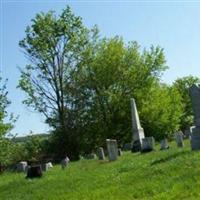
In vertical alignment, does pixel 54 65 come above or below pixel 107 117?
above

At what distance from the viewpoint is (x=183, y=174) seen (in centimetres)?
1277

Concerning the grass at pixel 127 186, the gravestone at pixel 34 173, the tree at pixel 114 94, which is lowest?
the grass at pixel 127 186

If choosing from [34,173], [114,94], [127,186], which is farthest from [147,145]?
[114,94]

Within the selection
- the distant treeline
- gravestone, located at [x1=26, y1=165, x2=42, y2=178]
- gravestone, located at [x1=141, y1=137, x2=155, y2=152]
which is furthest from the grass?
the distant treeline

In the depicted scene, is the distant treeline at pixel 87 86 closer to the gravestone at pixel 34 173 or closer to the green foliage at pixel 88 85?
the green foliage at pixel 88 85

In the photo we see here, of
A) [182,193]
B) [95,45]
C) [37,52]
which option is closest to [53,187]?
[182,193]

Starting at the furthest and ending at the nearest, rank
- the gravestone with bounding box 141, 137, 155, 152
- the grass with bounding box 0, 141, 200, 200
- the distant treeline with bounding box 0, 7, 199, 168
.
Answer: the distant treeline with bounding box 0, 7, 199, 168 < the gravestone with bounding box 141, 137, 155, 152 < the grass with bounding box 0, 141, 200, 200

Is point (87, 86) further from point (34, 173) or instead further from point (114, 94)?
point (34, 173)

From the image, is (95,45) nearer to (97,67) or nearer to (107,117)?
(97,67)

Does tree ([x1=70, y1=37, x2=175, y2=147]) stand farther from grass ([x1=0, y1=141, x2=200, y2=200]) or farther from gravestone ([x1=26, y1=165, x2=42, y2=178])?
grass ([x1=0, y1=141, x2=200, y2=200])

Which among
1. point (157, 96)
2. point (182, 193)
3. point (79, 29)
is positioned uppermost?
point (79, 29)

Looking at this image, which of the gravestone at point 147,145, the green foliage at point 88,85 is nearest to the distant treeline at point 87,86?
the green foliage at point 88,85

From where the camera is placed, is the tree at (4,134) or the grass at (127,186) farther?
the tree at (4,134)

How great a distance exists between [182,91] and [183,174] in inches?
3237
